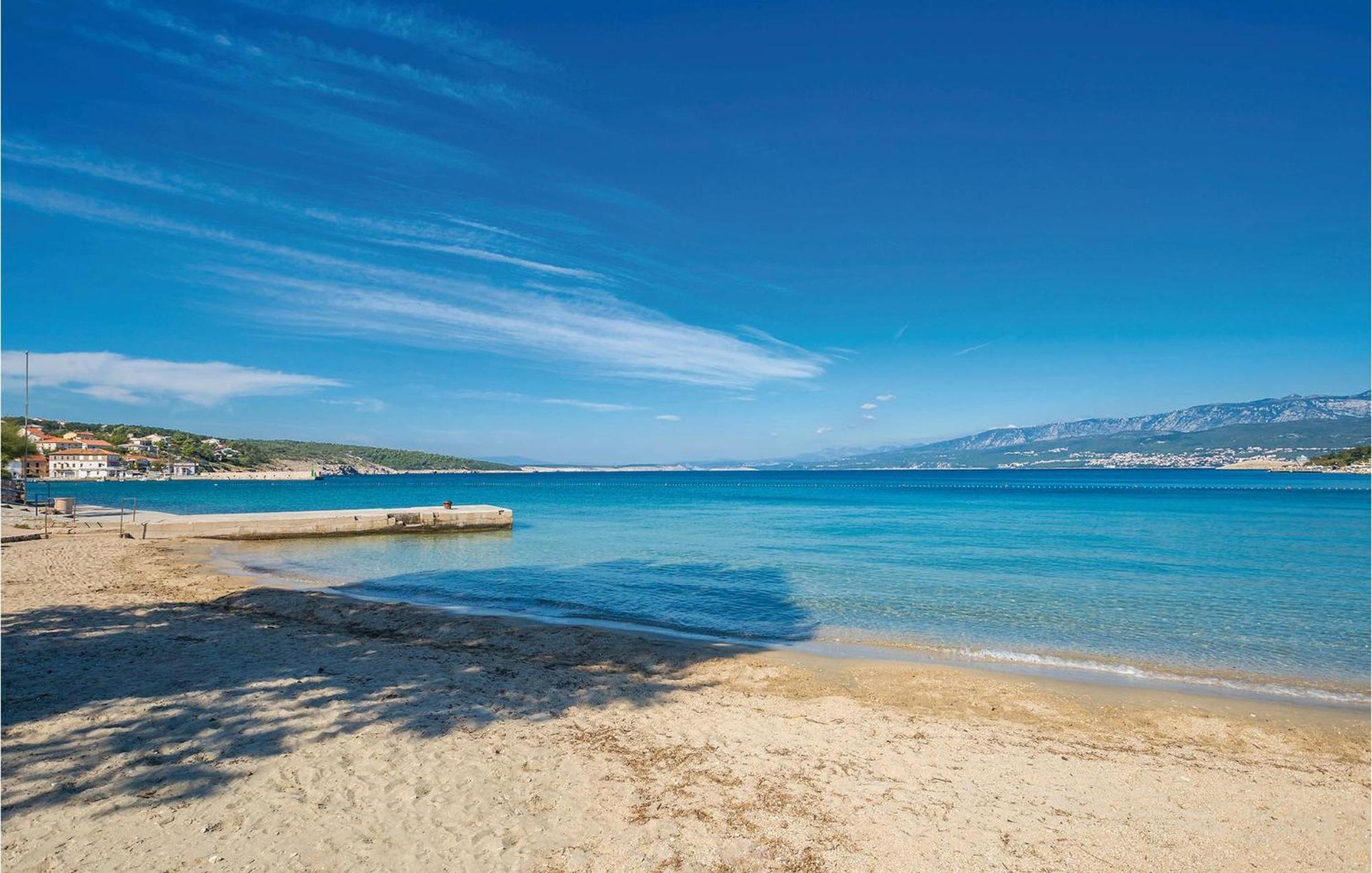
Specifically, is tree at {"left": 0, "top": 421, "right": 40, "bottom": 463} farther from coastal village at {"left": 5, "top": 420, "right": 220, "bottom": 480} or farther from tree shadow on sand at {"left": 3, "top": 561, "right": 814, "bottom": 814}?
coastal village at {"left": 5, "top": 420, "right": 220, "bottom": 480}

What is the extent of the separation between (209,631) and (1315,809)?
1496 centimetres

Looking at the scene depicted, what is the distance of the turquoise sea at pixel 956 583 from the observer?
12.3 m

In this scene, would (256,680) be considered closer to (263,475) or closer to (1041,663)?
(1041,663)

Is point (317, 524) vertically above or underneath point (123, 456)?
underneath

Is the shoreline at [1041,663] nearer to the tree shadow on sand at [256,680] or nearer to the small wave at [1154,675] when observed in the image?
the small wave at [1154,675]

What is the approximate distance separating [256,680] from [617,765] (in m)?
5.10

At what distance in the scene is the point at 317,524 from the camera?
98.8 ft

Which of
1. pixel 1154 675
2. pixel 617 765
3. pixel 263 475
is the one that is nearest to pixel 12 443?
pixel 617 765

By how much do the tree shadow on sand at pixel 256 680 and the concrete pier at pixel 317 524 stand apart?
1654cm

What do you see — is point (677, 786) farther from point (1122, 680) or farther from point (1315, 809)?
point (1122, 680)

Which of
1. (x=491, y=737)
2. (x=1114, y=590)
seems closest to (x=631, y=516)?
(x=1114, y=590)

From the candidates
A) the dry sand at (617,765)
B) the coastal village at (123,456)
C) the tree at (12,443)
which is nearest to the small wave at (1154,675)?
the dry sand at (617,765)

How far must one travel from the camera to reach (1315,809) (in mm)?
6020

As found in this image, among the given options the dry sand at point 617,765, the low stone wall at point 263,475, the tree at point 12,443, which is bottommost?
the dry sand at point 617,765
